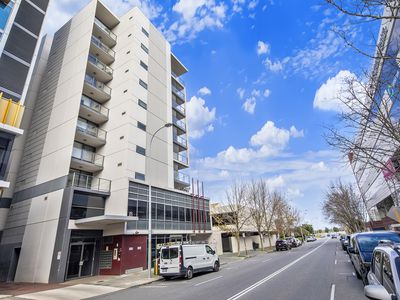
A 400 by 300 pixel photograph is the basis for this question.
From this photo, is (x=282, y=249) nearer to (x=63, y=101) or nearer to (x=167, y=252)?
(x=167, y=252)

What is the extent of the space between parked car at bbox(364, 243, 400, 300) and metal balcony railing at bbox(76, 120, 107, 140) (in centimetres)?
2361

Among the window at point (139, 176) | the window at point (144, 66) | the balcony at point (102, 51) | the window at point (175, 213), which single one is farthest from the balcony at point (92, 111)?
the window at point (175, 213)

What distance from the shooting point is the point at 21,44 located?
60.3ft

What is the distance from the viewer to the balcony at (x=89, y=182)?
20300 mm

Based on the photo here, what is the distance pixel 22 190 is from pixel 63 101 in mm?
9509

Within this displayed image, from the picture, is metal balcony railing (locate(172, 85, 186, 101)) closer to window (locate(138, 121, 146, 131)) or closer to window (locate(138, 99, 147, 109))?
window (locate(138, 99, 147, 109))

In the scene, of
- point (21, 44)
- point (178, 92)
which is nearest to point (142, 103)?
point (178, 92)

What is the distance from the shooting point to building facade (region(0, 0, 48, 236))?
1391 cm

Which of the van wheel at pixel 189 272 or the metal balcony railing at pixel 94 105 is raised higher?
the metal balcony railing at pixel 94 105

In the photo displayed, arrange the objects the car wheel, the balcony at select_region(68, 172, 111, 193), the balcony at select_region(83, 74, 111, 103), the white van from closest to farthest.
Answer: the white van, the car wheel, the balcony at select_region(68, 172, 111, 193), the balcony at select_region(83, 74, 111, 103)

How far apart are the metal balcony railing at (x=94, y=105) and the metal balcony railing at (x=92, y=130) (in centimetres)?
185

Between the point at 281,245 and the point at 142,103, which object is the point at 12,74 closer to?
the point at 142,103

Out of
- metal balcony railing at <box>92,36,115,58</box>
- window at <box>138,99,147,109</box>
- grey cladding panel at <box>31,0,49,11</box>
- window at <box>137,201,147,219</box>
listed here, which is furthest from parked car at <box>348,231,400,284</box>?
metal balcony railing at <box>92,36,115,58</box>

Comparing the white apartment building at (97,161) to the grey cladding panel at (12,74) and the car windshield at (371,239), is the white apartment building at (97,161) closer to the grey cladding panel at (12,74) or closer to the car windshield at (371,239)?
the grey cladding panel at (12,74)
